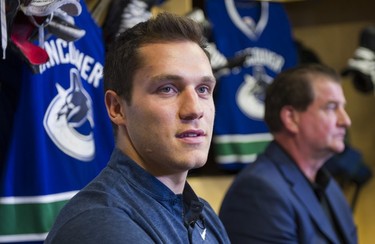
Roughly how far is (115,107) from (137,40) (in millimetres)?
104

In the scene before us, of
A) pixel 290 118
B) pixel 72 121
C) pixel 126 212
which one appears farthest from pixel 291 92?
pixel 126 212

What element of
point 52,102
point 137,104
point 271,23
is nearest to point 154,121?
point 137,104

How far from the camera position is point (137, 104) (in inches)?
39.2

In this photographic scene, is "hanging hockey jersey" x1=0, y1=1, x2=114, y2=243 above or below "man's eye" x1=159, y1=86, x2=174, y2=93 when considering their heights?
below

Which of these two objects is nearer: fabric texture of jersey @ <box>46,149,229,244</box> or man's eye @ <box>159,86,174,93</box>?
fabric texture of jersey @ <box>46,149,229,244</box>

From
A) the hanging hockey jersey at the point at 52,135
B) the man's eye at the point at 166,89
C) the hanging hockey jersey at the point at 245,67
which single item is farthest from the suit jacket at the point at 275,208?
the man's eye at the point at 166,89

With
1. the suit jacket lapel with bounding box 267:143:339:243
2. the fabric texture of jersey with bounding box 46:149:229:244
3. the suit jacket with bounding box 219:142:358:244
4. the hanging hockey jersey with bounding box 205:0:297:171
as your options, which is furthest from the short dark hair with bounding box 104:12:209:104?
the hanging hockey jersey with bounding box 205:0:297:171

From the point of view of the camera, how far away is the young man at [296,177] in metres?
1.65

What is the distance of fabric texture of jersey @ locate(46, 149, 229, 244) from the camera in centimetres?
88

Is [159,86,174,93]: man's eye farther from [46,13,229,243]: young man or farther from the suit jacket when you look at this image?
the suit jacket

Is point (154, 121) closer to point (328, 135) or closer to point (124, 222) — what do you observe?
point (124, 222)

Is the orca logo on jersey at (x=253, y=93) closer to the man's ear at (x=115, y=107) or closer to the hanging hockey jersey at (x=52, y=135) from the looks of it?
the hanging hockey jersey at (x=52, y=135)

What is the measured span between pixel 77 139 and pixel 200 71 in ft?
1.72

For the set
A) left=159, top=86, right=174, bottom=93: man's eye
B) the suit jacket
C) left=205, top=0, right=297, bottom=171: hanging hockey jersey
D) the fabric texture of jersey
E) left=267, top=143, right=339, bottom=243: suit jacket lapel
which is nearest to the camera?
the fabric texture of jersey
